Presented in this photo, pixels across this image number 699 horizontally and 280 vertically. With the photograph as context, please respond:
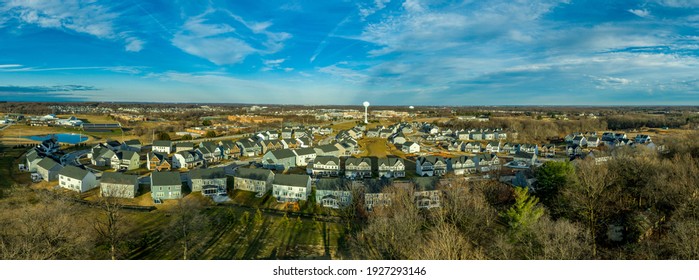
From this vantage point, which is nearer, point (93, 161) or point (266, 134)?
point (93, 161)

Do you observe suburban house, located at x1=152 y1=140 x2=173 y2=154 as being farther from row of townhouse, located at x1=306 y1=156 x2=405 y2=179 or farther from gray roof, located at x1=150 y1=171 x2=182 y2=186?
row of townhouse, located at x1=306 y1=156 x2=405 y2=179

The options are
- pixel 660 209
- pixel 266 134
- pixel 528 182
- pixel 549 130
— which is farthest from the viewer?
pixel 549 130

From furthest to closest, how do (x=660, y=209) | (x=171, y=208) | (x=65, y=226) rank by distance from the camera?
(x=171, y=208) < (x=660, y=209) < (x=65, y=226)

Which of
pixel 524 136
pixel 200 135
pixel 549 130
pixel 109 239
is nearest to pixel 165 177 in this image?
pixel 109 239

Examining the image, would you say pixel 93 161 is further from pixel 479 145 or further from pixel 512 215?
pixel 479 145

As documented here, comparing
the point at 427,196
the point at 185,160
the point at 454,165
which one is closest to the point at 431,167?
the point at 454,165

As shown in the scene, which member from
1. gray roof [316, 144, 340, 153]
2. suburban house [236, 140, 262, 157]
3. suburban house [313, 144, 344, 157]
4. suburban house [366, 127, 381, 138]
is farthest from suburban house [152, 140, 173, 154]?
suburban house [366, 127, 381, 138]
